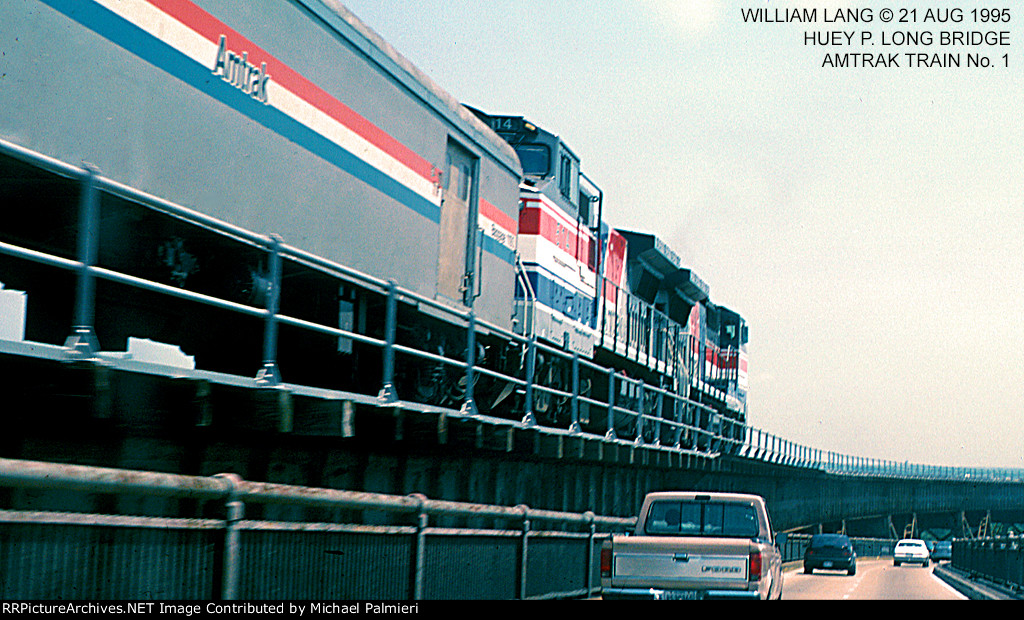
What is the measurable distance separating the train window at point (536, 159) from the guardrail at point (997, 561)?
493 inches

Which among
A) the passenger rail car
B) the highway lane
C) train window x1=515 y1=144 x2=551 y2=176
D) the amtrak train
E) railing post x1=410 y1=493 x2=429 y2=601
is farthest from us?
the highway lane

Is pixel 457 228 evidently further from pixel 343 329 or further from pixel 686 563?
pixel 686 563

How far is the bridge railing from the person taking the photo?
5.40m

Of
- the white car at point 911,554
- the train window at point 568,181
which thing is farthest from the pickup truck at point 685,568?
the white car at point 911,554

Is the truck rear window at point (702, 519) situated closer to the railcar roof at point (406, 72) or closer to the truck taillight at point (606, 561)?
the truck taillight at point (606, 561)

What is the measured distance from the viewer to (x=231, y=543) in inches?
268

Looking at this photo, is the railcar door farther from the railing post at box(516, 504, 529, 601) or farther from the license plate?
the license plate

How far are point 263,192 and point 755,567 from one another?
6.38 metres

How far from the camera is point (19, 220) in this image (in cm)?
941

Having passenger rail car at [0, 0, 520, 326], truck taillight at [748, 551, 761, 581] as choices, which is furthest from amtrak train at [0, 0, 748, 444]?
truck taillight at [748, 551, 761, 581]

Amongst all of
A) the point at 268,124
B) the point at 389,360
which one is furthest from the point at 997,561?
the point at 268,124

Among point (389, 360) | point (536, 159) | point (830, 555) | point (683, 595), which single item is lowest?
point (830, 555)

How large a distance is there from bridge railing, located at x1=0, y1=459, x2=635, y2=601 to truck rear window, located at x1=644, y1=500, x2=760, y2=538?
3.10 metres
